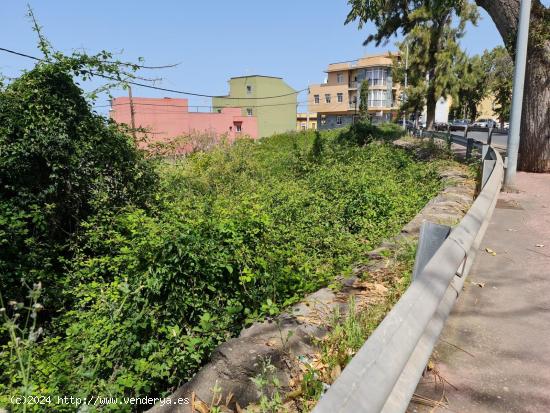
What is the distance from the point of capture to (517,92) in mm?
8117

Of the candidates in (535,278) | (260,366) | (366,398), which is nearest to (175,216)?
(260,366)

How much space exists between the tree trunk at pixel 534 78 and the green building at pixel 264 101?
153ft

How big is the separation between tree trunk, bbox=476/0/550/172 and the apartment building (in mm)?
54530

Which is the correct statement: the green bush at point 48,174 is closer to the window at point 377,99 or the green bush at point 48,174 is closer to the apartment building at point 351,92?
the apartment building at point 351,92

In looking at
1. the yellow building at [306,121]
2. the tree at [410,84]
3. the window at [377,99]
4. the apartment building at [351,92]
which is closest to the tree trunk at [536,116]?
the tree at [410,84]

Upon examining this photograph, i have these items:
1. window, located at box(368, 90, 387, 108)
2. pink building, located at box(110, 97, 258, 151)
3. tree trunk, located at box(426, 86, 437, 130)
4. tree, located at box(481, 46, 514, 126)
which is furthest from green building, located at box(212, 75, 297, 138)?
tree, located at box(481, 46, 514, 126)

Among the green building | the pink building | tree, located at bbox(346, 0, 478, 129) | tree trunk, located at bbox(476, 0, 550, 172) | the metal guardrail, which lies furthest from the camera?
the green building

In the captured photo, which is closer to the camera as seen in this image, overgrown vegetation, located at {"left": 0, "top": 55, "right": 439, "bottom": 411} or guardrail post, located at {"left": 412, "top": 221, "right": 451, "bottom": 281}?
guardrail post, located at {"left": 412, "top": 221, "right": 451, "bottom": 281}

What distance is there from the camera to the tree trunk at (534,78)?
393 inches

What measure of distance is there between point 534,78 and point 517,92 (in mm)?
2926

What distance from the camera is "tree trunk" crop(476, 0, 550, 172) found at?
9.98m

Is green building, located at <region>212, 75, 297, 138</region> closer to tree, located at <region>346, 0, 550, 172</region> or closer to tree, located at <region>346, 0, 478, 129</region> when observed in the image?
tree, located at <region>346, 0, 478, 129</region>

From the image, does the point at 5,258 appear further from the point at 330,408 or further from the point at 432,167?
the point at 432,167

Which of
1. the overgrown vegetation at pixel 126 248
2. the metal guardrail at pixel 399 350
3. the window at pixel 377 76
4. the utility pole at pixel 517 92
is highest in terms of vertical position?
the window at pixel 377 76
